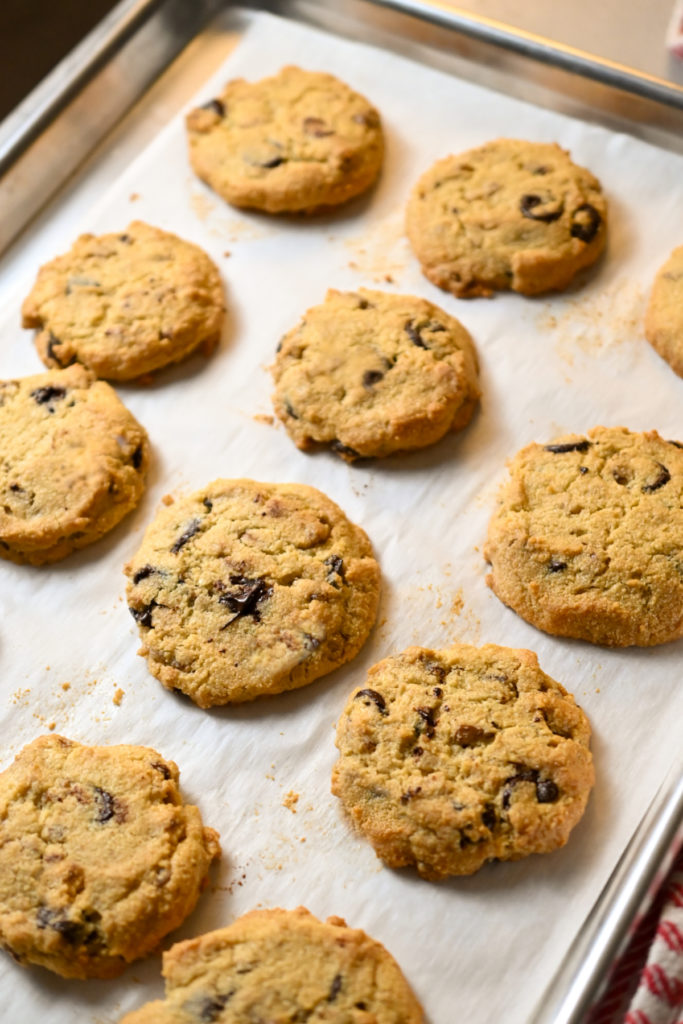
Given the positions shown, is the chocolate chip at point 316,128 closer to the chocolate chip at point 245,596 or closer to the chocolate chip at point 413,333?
the chocolate chip at point 413,333

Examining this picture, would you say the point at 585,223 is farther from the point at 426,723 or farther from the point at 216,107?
the point at 426,723

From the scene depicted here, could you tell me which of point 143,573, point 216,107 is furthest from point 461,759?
point 216,107

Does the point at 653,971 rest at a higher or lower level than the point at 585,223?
lower

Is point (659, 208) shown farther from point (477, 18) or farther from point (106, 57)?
point (106, 57)

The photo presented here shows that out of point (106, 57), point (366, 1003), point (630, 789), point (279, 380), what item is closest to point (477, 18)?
point (106, 57)

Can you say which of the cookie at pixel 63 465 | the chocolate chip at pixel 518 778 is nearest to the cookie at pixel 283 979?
the chocolate chip at pixel 518 778

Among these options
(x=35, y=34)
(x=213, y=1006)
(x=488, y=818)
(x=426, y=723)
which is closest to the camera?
(x=213, y=1006)

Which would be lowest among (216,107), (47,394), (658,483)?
(658,483)
